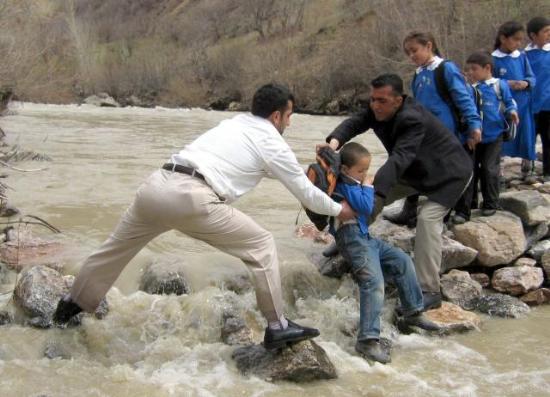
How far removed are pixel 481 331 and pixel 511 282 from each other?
86 centimetres

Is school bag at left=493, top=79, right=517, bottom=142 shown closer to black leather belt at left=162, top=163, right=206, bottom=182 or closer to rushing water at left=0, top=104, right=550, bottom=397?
rushing water at left=0, top=104, right=550, bottom=397

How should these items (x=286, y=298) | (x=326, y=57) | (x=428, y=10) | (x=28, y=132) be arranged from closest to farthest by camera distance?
(x=286, y=298) → (x=28, y=132) → (x=428, y=10) → (x=326, y=57)

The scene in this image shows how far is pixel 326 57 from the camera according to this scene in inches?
1266

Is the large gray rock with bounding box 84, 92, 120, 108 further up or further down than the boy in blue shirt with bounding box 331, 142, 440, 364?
further down

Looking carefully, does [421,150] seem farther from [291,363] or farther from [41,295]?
[41,295]

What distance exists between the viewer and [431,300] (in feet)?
16.4

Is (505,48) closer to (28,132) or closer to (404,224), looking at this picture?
(404,224)

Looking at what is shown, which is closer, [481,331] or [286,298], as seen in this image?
[481,331]

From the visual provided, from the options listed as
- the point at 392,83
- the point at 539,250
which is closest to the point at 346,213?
the point at 392,83

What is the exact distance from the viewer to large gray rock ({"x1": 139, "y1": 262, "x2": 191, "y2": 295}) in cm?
518

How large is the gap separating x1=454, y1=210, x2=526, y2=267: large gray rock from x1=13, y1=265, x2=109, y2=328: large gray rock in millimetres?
3149

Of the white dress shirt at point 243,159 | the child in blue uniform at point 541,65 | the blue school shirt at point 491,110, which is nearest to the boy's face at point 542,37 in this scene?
the child in blue uniform at point 541,65

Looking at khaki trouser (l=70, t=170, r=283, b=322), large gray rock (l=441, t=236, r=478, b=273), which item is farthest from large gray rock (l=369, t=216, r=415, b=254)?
khaki trouser (l=70, t=170, r=283, b=322)

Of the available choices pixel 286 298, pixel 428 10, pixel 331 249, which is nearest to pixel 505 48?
pixel 331 249
